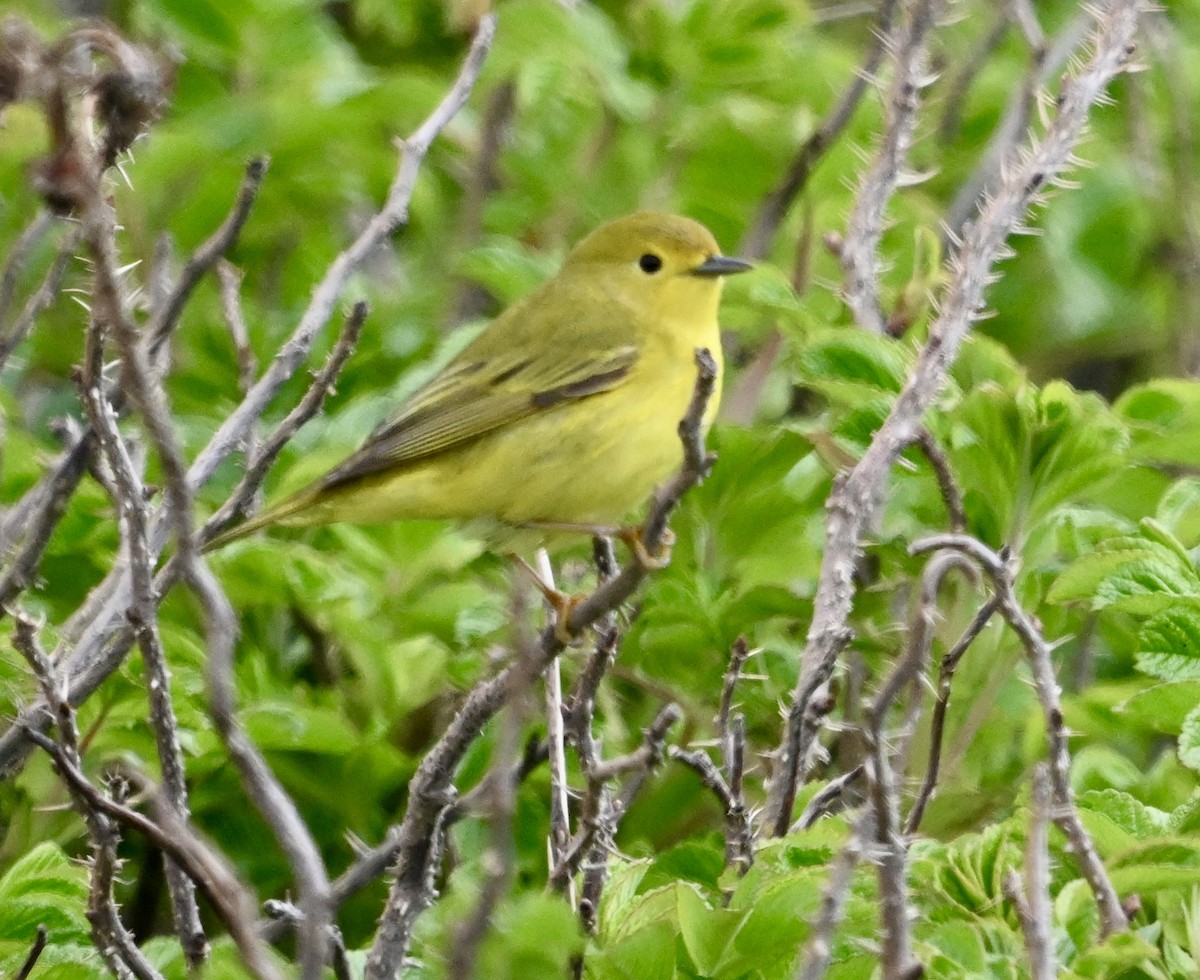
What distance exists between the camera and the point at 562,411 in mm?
4324

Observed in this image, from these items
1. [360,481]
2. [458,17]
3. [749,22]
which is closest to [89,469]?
[360,481]

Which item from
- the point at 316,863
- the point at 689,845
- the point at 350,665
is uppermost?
the point at 316,863

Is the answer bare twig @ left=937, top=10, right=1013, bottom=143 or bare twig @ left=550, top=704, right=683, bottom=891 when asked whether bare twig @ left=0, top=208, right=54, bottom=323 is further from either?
bare twig @ left=937, top=10, right=1013, bottom=143

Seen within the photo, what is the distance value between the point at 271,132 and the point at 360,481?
0.87 meters

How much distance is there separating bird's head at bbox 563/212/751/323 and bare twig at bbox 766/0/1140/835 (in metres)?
1.65

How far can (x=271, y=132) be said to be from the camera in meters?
4.33

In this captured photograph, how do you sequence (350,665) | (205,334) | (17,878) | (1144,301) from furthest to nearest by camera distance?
(1144,301), (205,334), (350,665), (17,878)

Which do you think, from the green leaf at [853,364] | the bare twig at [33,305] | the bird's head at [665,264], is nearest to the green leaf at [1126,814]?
the green leaf at [853,364]

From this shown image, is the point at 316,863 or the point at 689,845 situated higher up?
the point at 316,863

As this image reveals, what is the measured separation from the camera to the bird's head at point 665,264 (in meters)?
4.67

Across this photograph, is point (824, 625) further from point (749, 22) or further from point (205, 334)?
point (749, 22)

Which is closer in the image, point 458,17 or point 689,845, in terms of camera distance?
point 689,845

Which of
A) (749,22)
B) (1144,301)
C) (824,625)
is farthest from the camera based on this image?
(1144,301)

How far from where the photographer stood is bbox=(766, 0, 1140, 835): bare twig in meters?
2.64
